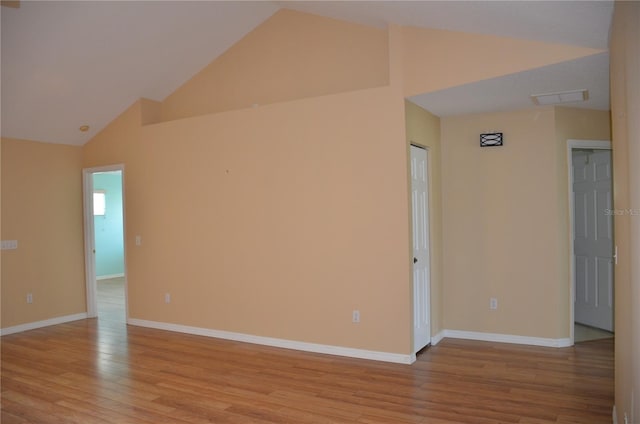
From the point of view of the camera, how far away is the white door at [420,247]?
4.33 meters

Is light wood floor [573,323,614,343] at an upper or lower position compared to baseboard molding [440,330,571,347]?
lower

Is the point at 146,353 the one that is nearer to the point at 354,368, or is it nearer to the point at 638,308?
the point at 354,368

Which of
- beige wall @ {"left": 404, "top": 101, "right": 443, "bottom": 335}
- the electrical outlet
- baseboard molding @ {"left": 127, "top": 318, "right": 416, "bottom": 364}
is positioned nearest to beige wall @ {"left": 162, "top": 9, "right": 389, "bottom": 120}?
beige wall @ {"left": 404, "top": 101, "right": 443, "bottom": 335}

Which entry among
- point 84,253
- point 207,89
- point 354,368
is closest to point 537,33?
point 354,368

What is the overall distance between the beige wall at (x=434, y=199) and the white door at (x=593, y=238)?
5.70ft

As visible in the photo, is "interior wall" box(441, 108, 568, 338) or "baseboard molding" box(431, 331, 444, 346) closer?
"interior wall" box(441, 108, 568, 338)

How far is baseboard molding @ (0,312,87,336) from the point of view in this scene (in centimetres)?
552

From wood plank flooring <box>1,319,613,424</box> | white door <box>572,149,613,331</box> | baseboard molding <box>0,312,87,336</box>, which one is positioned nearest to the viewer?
wood plank flooring <box>1,319,613,424</box>

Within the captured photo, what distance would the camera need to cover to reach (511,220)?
183 inches

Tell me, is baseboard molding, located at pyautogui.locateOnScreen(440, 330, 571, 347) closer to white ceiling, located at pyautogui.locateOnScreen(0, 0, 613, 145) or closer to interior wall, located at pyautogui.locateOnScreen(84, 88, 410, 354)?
interior wall, located at pyautogui.locateOnScreen(84, 88, 410, 354)

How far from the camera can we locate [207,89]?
226 inches

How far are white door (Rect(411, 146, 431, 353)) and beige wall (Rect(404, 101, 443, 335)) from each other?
3.3 inches

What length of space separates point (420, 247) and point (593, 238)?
218 centimetres

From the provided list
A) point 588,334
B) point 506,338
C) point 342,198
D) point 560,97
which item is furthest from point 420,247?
point 588,334
